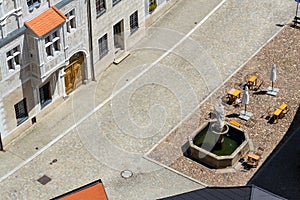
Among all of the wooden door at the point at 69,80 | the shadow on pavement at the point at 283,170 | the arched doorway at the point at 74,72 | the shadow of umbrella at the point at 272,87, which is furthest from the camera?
the arched doorway at the point at 74,72

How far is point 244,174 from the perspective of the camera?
49.1 metres

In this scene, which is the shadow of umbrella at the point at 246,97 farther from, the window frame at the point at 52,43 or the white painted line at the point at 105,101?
the window frame at the point at 52,43

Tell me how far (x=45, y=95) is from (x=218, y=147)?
12520 mm

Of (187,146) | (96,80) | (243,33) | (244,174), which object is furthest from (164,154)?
(243,33)

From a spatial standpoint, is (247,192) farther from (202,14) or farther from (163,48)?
(202,14)

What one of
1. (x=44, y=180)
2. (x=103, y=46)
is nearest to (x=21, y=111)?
(x=44, y=180)

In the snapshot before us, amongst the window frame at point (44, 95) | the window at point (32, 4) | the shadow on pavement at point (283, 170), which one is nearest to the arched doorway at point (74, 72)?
the window frame at point (44, 95)

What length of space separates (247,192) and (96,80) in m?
23.7

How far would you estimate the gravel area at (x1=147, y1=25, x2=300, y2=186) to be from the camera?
49406 mm

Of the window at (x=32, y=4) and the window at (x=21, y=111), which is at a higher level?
the window at (x=32, y=4)

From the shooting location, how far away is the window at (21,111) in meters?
51.5

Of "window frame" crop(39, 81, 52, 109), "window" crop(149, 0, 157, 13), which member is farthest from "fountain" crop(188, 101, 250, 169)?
"window" crop(149, 0, 157, 13)

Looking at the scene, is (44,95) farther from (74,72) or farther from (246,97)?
(246,97)

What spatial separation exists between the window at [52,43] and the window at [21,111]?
376 centimetres
